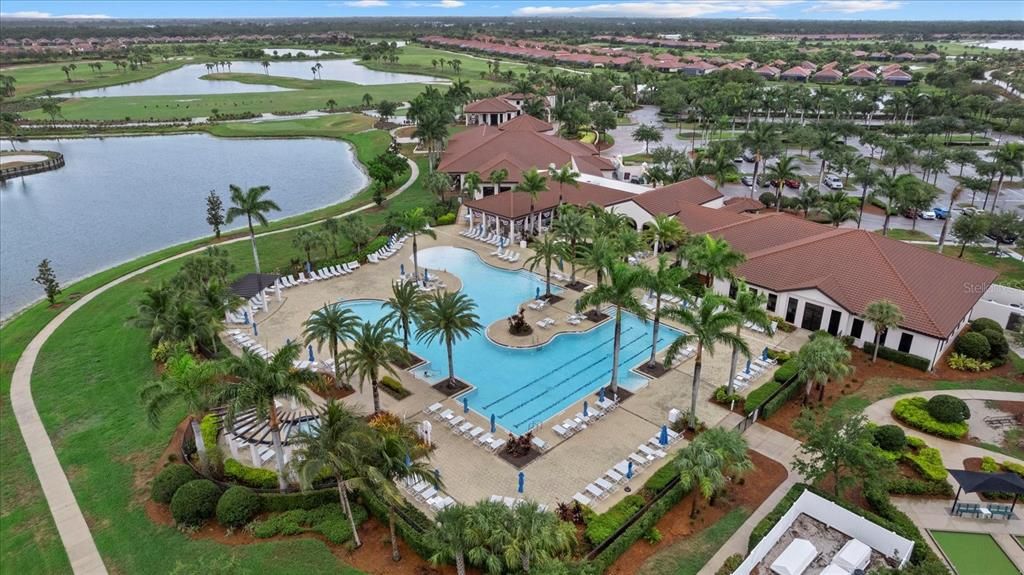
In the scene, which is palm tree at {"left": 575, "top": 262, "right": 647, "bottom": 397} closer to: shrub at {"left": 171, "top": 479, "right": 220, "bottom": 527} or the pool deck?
the pool deck

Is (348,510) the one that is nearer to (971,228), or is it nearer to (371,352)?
(371,352)

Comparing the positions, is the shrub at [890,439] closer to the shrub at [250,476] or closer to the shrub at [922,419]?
the shrub at [922,419]

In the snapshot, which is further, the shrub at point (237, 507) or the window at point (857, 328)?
the window at point (857, 328)

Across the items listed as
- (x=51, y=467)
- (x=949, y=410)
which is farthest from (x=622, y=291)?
(x=51, y=467)

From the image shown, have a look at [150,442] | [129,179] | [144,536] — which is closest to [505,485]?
[144,536]

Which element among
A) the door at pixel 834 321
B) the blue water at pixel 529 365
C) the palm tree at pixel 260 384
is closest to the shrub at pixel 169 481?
the palm tree at pixel 260 384

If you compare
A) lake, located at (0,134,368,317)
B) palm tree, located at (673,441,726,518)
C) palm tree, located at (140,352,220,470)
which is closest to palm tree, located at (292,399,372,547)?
palm tree, located at (140,352,220,470)
